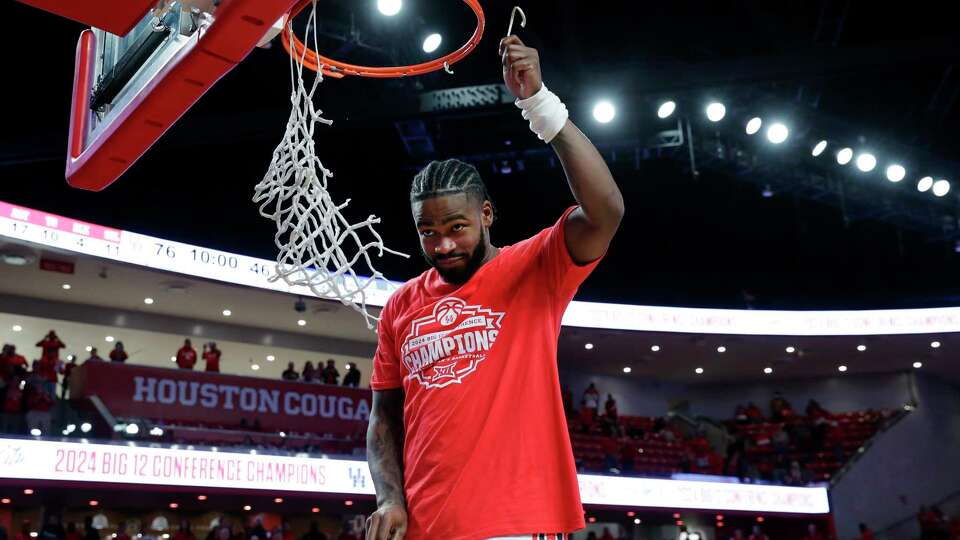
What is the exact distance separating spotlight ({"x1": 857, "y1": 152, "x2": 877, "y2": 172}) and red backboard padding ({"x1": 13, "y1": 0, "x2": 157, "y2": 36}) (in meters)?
12.7

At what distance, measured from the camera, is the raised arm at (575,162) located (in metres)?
2.14

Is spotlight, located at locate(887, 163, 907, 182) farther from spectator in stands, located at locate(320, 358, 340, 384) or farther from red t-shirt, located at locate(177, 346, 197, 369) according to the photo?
red t-shirt, located at locate(177, 346, 197, 369)

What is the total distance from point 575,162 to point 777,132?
38.5ft

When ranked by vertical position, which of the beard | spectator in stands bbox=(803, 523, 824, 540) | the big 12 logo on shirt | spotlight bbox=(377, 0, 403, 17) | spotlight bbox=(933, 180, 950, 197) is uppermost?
spotlight bbox=(933, 180, 950, 197)

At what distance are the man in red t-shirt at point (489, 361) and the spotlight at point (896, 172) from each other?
13516mm

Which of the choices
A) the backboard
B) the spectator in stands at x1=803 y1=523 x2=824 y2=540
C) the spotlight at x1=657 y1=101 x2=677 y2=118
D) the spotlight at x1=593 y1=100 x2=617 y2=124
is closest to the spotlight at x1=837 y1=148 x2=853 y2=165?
the spotlight at x1=657 y1=101 x2=677 y2=118

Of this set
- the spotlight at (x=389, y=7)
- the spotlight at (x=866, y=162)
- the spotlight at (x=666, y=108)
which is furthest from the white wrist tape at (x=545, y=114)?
the spotlight at (x=866, y=162)

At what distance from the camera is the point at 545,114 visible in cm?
217

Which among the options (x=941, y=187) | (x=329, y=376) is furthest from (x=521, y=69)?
(x=329, y=376)

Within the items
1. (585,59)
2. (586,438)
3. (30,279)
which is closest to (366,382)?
(586,438)

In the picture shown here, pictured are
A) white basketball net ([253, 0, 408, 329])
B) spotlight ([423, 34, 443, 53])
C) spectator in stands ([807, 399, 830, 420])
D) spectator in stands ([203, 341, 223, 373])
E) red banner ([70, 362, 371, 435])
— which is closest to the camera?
white basketball net ([253, 0, 408, 329])

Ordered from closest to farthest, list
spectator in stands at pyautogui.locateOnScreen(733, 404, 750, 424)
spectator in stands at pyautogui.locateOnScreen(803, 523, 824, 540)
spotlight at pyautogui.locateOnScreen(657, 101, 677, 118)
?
1. spotlight at pyautogui.locateOnScreen(657, 101, 677, 118)
2. spectator in stands at pyautogui.locateOnScreen(803, 523, 824, 540)
3. spectator in stands at pyautogui.locateOnScreen(733, 404, 750, 424)

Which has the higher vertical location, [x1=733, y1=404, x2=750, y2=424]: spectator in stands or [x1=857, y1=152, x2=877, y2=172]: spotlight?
[x1=857, y1=152, x2=877, y2=172]: spotlight

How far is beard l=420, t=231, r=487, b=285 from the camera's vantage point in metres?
2.33
